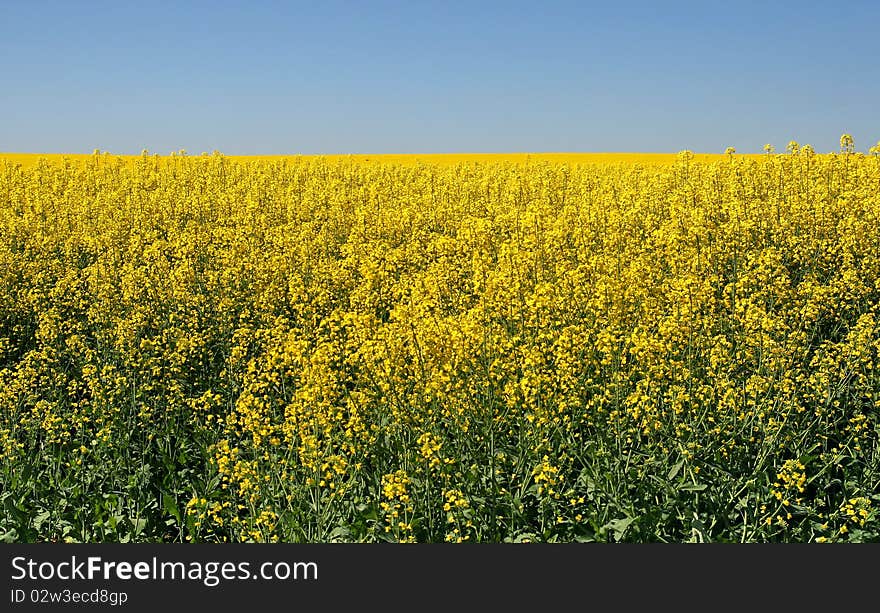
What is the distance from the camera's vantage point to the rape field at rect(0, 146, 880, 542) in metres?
4.05

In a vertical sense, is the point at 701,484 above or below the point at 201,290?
below

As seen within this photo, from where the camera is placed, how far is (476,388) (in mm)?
4508

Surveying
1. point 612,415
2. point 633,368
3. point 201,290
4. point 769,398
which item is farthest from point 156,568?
point 201,290

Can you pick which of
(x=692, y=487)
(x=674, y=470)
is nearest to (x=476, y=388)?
(x=674, y=470)

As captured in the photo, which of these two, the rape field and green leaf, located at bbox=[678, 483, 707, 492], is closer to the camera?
green leaf, located at bbox=[678, 483, 707, 492]

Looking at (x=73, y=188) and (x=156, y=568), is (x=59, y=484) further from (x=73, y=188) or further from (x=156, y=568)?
(x=73, y=188)

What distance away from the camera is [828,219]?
7395 millimetres

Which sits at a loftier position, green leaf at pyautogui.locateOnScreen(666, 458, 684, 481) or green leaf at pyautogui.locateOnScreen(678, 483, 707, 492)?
green leaf at pyautogui.locateOnScreen(666, 458, 684, 481)

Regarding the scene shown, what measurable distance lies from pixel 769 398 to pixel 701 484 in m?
0.86

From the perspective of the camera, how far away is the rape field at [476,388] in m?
4.05

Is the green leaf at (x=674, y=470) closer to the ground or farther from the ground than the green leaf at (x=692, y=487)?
farther from the ground

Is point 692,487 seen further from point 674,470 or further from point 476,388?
point 476,388

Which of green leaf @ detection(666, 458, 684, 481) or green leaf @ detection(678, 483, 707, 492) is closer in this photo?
green leaf @ detection(678, 483, 707, 492)

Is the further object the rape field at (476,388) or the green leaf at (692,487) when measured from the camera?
the rape field at (476,388)
